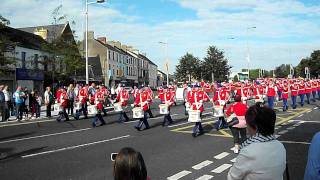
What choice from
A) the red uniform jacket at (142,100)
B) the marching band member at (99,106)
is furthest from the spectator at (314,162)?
the marching band member at (99,106)

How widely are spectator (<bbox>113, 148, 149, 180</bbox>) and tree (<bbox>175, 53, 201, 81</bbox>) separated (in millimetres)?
66697

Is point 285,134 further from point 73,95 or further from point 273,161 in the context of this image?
point 73,95

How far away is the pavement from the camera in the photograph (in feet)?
28.4

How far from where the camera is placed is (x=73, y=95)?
24125 millimetres

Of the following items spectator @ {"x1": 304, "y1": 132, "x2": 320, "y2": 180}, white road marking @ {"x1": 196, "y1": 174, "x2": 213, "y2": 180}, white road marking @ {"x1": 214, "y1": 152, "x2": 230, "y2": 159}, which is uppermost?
spectator @ {"x1": 304, "y1": 132, "x2": 320, "y2": 180}

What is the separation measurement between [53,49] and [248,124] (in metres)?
33.9

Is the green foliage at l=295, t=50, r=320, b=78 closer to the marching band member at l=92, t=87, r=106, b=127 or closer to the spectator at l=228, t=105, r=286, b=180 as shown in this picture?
the marching band member at l=92, t=87, r=106, b=127

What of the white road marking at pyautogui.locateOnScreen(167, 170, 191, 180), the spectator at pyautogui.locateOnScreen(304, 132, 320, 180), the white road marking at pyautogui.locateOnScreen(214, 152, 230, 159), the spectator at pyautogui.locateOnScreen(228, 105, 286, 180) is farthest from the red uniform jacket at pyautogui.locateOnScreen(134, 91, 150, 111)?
the spectator at pyautogui.locateOnScreen(304, 132, 320, 180)

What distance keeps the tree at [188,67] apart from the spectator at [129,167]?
66697mm

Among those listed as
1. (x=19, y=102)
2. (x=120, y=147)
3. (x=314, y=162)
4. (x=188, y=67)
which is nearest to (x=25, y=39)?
(x=19, y=102)

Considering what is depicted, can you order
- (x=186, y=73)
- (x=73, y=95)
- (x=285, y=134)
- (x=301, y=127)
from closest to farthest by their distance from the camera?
1. (x=285, y=134)
2. (x=301, y=127)
3. (x=73, y=95)
4. (x=186, y=73)

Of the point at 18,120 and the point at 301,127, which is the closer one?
the point at 301,127

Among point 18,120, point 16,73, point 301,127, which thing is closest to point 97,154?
point 301,127

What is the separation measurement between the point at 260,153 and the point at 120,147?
8.58 meters
